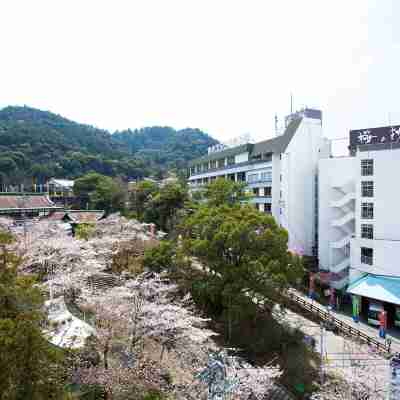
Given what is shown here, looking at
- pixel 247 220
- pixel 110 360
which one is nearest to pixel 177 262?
pixel 247 220

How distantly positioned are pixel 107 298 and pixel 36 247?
9.99 metres

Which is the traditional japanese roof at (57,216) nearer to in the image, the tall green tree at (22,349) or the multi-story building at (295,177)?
the multi-story building at (295,177)

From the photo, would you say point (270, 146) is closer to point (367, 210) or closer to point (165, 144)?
point (367, 210)

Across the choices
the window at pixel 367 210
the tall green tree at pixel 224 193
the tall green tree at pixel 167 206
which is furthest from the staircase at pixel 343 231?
the tall green tree at pixel 167 206

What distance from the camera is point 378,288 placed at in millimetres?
24312

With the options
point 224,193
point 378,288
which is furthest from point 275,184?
point 378,288

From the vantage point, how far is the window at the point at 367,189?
27219mm

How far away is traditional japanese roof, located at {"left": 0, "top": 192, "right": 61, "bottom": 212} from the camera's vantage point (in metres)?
39.9

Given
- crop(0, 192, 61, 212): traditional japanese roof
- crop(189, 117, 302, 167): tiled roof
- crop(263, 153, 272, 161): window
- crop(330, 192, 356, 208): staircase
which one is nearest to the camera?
crop(330, 192, 356, 208): staircase

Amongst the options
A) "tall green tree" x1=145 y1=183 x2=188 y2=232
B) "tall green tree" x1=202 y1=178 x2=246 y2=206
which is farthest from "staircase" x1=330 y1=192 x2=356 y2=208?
"tall green tree" x1=145 y1=183 x2=188 y2=232

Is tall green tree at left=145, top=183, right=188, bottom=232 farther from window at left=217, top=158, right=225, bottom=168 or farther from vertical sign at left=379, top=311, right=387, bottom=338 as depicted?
vertical sign at left=379, top=311, right=387, bottom=338

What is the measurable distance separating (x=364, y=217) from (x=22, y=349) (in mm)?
28028

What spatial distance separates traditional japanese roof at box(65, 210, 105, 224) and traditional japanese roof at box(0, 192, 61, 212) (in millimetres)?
4529

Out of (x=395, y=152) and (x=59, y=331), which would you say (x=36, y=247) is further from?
(x=395, y=152)
